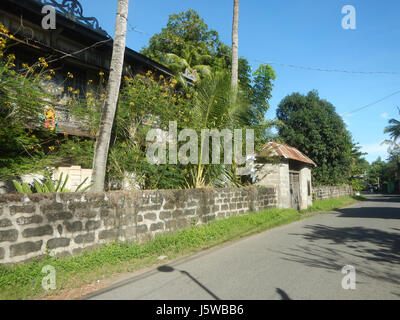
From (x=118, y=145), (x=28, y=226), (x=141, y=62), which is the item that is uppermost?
(x=141, y=62)

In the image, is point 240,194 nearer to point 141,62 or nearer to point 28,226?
point 141,62

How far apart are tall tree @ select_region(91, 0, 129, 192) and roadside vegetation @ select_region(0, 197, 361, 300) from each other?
5.36 ft

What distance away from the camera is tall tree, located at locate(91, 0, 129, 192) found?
6.52 meters

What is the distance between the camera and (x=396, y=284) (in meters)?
4.25

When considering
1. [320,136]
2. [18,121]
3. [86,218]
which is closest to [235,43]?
[18,121]

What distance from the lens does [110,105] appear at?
6738 millimetres

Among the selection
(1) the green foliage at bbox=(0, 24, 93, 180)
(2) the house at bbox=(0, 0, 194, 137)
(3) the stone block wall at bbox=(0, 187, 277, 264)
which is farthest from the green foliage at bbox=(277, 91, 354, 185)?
(1) the green foliage at bbox=(0, 24, 93, 180)

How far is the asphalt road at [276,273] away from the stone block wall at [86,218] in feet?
4.49

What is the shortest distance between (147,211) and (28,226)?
274 cm

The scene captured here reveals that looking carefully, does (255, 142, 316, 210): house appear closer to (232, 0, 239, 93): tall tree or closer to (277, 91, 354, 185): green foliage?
(232, 0, 239, 93): tall tree

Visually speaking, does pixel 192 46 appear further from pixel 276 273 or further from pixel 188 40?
pixel 276 273

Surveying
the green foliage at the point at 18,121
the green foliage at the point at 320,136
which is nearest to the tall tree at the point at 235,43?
the green foliage at the point at 18,121
